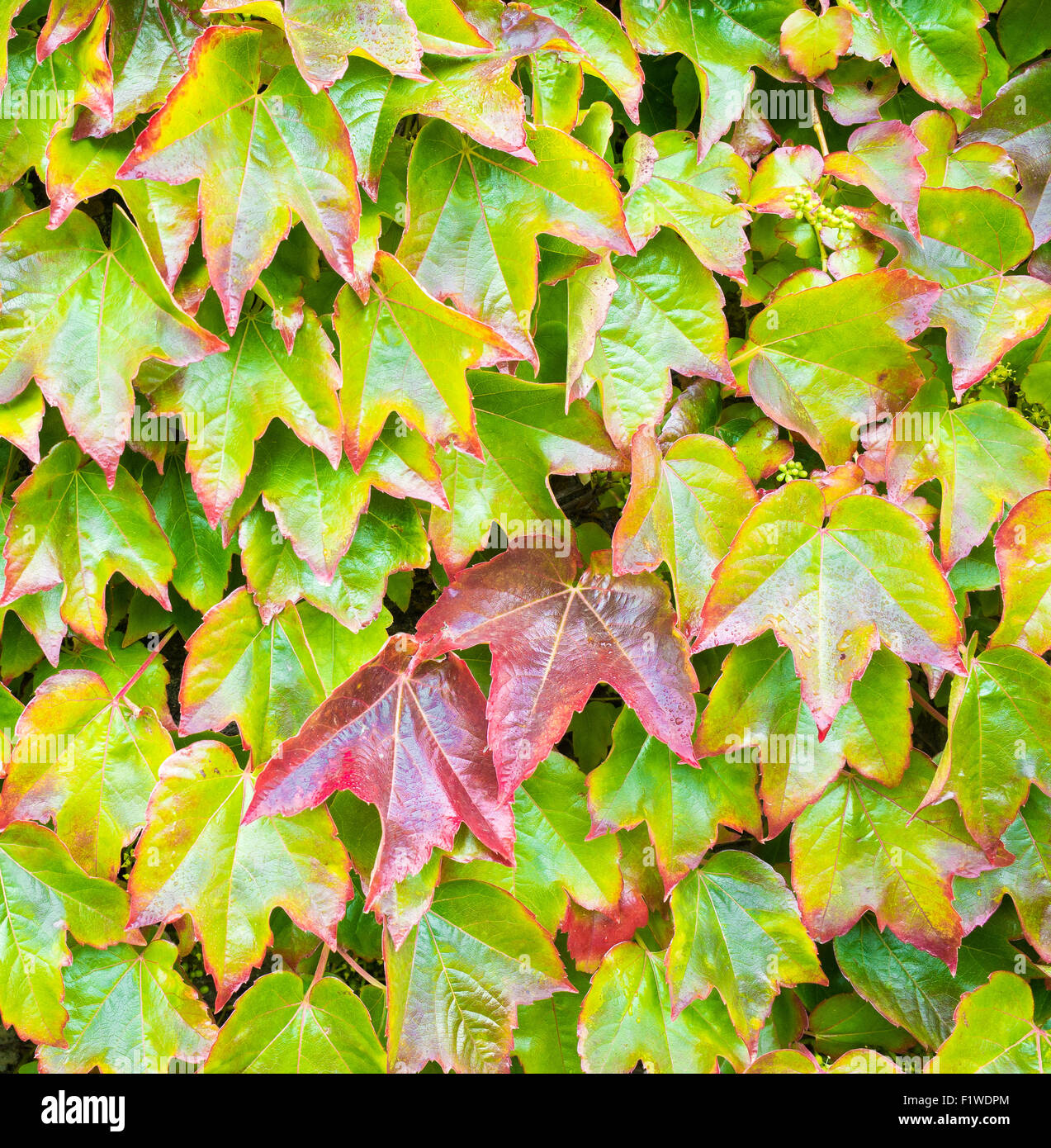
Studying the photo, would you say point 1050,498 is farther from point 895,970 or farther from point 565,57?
point 565,57

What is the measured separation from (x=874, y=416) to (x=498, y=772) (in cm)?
76

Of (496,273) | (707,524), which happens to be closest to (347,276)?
(496,273)

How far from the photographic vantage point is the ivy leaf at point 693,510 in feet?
3.93

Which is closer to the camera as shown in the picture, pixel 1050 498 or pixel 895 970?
pixel 1050 498

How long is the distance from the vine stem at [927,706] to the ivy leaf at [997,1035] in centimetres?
41

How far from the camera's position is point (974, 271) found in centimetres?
133

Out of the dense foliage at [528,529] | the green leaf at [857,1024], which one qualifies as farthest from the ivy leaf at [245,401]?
the green leaf at [857,1024]

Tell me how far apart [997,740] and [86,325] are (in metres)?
1.49

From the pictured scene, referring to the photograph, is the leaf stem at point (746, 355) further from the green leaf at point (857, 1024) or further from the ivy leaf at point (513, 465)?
the green leaf at point (857, 1024)

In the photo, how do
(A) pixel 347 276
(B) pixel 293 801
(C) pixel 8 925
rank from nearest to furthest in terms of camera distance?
(A) pixel 347 276, (B) pixel 293 801, (C) pixel 8 925

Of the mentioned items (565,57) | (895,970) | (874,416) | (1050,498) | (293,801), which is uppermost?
(565,57)

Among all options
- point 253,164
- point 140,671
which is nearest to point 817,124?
point 253,164

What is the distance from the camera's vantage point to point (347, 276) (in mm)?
1062

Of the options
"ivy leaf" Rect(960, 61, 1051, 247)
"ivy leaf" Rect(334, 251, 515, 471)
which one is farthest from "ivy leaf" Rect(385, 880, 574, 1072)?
"ivy leaf" Rect(960, 61, 1051, 247)
